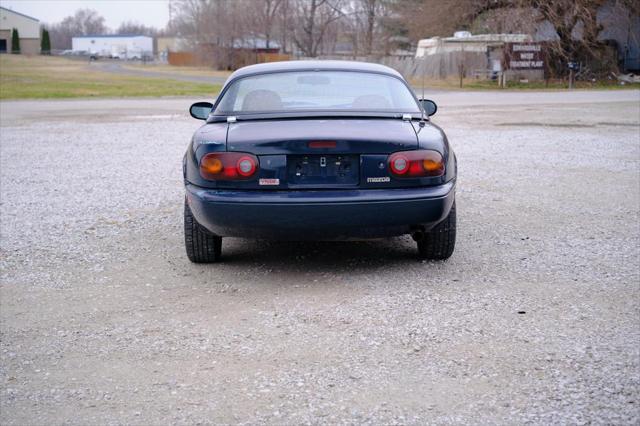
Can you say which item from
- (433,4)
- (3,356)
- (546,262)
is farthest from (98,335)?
(433,4)

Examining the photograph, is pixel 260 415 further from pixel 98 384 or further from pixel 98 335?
pixel 98 335

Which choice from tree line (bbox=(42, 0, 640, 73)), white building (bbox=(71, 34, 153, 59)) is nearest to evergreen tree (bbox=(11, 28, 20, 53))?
white building (bbox=(71, 34, 153, 59))

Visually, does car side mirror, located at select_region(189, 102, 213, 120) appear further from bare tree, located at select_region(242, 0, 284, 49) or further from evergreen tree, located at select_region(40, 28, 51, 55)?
evergreen tree, located at select_region(40, 28, 51, 55)

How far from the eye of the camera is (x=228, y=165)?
A: 481 cm

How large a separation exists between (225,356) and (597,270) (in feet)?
9.07

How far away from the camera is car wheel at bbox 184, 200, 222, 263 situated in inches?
209

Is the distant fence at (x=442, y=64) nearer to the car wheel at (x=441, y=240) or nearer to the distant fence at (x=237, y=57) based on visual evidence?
the distant fence at (x=237, y=57)

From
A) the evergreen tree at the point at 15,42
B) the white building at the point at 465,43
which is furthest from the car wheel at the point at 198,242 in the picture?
the evergreen tree at the point at 15,42

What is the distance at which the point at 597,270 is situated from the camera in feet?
17.1

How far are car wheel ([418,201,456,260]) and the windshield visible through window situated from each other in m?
0.87

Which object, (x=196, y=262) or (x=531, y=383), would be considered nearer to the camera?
(x=531, y=383)

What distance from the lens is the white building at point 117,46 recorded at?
431ft

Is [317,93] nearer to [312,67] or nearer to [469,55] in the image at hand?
[312,67]

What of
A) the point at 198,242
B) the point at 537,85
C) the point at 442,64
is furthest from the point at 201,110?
the point at 442,64
